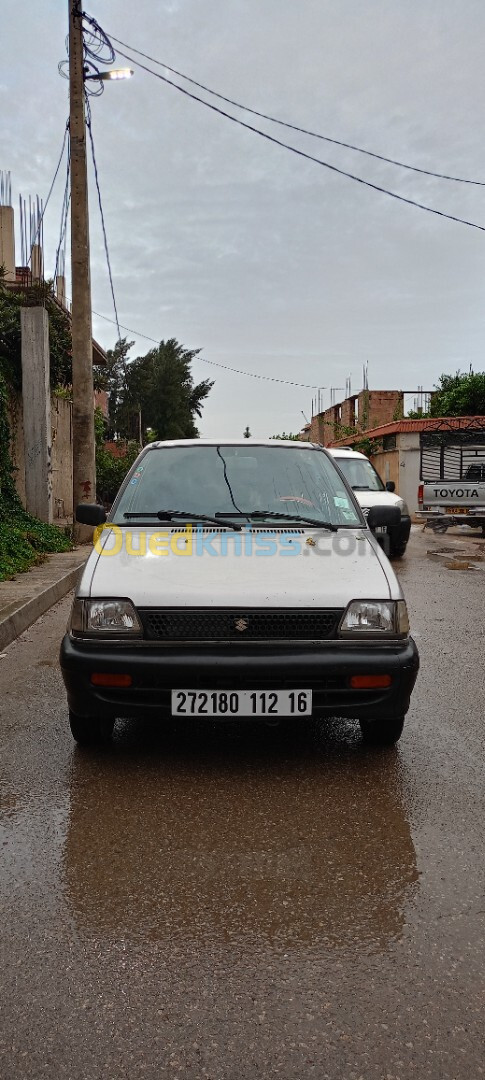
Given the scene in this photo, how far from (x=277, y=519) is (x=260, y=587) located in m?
0.92

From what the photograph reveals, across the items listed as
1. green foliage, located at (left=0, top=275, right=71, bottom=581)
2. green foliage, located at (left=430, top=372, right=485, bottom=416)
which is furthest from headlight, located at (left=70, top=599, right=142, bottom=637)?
green foliage, located at (left=430, top=372, right=485, bottom=416)

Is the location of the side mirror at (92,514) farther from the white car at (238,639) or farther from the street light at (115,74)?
the street light at (115,74)

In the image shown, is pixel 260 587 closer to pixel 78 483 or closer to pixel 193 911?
pixel 193 911

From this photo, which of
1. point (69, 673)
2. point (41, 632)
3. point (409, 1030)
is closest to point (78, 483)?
point (41, 632)

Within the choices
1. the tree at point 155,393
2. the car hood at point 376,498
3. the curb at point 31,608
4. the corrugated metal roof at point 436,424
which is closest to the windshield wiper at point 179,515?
the curb at point 31,608

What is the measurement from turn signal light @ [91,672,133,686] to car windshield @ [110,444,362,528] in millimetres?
1121

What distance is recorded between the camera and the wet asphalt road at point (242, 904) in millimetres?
1894

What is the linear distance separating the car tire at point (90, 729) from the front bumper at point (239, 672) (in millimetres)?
248

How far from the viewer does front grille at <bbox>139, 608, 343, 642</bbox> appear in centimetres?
343

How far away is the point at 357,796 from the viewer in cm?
336

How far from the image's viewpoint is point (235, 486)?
4.62 meters

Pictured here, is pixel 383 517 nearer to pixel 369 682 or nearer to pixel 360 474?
pixel 369 682

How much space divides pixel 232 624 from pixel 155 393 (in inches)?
2498

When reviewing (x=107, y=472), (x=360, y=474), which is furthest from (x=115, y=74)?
(x=107, y=472)
